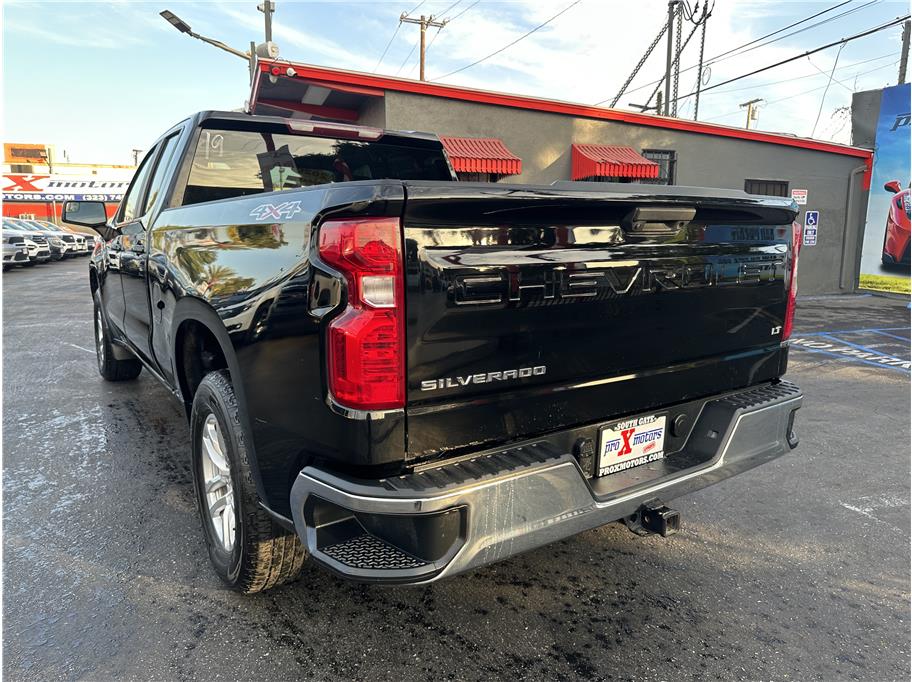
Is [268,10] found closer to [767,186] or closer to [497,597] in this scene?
[767,186]

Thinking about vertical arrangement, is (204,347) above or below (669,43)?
below

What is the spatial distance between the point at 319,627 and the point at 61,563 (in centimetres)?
134

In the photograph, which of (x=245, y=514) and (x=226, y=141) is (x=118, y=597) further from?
(x=226, y=141)

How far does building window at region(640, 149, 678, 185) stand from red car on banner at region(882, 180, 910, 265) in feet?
23.2

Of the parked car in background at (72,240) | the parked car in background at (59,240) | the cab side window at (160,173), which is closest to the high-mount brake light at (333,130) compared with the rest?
the cab side window at (160,173)

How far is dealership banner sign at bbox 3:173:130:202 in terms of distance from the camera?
49.6m

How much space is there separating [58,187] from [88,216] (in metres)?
59.0

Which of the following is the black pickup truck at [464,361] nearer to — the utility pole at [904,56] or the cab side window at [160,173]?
the cab side window at [160,173]

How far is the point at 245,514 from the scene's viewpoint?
230 centimetres

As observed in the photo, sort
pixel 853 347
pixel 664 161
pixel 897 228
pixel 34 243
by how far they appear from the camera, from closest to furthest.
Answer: pixel 853 347, pixel 664 161, pixel 897 228, pixel 34 243

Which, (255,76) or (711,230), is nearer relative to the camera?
(711,230)

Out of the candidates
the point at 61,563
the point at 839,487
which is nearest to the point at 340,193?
the point at 61,563

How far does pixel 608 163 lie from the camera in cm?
1256

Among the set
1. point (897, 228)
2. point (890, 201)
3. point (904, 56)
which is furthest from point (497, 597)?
point (904, 56)
